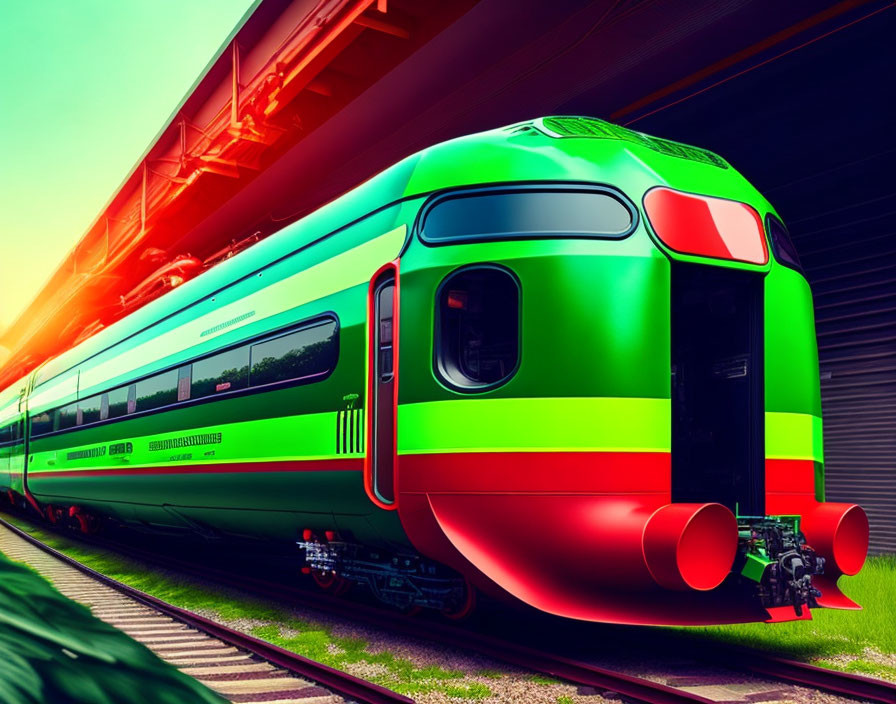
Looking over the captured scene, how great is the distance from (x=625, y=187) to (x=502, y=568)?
8.85 ft

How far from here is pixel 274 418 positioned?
325 inches

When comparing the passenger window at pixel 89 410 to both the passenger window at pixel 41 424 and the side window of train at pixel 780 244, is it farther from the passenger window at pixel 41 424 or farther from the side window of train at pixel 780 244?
the side window of train at pixel 780 244

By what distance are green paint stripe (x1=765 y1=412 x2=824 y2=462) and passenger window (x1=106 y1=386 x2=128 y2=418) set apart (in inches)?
347

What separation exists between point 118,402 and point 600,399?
899 cm

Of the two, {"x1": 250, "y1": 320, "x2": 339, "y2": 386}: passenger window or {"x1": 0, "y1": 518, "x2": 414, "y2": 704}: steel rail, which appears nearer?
{"x1": 0, "y1": 518, "x2": 414, "y2": 704}: steel rail

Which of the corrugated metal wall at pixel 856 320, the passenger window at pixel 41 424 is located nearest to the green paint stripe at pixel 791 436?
the corrugated metal wall at pixel 856 320

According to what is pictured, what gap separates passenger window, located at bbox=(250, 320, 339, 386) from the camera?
7.57 m

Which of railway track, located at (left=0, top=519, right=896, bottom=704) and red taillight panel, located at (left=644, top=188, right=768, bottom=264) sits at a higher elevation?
red taillight panel, located at (left=644, top=188, right=768, bottom=264)

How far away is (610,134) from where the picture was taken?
Answer: 710 centimetres

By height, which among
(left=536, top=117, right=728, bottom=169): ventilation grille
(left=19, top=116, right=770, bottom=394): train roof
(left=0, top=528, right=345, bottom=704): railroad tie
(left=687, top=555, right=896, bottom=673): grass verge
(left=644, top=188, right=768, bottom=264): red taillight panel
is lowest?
(left=0, top=528, right=345, bottom=704): railroad tie

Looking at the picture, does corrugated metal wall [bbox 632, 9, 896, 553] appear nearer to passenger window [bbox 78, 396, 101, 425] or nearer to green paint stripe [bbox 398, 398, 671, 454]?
green paint stripe [bbox 398, 398, 671, 454]

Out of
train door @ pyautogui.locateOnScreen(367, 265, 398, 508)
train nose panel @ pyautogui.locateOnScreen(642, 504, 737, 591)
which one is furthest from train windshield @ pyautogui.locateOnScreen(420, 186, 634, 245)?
train nose panel @ pyautogui.locateOnScreen(642, 504, 737, 591)

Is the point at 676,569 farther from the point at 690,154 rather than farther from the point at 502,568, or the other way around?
the point at 690,154

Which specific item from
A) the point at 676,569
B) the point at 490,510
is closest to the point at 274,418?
the point at 490,510
